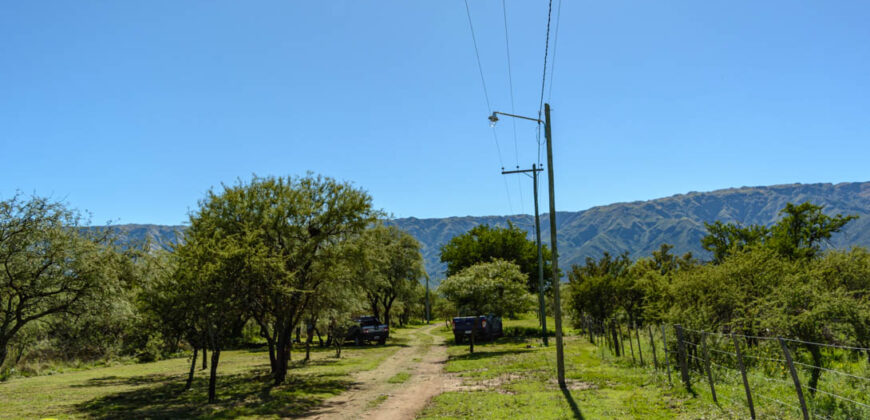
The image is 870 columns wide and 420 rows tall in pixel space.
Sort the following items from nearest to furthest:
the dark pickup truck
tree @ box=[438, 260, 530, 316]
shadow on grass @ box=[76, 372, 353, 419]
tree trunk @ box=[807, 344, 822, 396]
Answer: tree trunk @ box=[807, 344, 822, 396], shadow on grass @ box=[76, 372, 353, 419], tree @ box=[438, 260, 530, 316], the dark pickup truck

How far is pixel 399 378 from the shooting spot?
21422mm

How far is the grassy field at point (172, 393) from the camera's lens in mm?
15422

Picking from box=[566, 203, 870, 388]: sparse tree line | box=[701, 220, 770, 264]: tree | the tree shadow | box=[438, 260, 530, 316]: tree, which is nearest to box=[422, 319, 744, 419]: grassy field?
the tree shadow

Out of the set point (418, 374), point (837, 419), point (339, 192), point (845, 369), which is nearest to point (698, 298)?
point (845, 369)

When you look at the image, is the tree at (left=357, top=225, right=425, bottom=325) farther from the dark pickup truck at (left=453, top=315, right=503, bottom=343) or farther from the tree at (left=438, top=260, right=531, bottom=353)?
the tree at (left=438, top=260, right=531, bottom=353)

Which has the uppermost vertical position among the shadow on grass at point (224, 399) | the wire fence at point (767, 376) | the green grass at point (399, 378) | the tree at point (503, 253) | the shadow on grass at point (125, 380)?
the tree at point (503, 253)

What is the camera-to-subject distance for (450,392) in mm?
17047

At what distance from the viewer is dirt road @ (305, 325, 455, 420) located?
14.5 meters

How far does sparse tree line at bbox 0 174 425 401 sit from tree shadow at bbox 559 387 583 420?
10.3m

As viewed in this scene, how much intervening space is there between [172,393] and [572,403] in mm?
15843

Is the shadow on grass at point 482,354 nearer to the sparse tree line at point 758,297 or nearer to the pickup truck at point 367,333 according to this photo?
the sparse tree line at point 758,297

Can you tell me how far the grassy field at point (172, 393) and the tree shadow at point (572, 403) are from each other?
826cm

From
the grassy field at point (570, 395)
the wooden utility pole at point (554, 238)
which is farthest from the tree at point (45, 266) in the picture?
the wooden utility pole at point (554, 238)

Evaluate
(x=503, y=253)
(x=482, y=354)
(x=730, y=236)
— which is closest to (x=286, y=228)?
(x=482, y=354)
